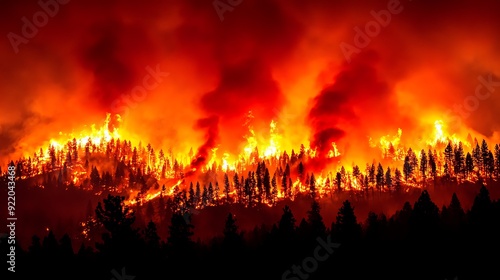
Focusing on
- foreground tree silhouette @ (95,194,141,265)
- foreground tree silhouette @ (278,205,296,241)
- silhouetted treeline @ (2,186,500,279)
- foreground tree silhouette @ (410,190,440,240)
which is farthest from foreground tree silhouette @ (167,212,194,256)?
foreground tree silhouette @ (410,190,440,240)

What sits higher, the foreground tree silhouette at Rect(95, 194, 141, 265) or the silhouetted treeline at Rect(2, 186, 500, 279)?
the foreground tree silhouette at Rect(95, 194, 141, 265)

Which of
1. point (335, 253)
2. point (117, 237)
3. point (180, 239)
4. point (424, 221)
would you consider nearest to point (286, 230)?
point (335, 253)

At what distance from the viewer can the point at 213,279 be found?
98.0 metres

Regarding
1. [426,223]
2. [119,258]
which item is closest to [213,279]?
[119,258]

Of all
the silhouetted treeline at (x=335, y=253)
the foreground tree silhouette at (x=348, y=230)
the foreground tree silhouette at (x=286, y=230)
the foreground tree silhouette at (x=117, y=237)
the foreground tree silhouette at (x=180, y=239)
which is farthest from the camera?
the foreground tree silhouette at (x=286, y=230)

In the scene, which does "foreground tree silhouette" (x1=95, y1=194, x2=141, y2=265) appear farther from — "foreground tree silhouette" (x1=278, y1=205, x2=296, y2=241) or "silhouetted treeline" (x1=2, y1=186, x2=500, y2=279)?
"foreground tree silhouette" (x1=278, y1=205, x2=296, y2=241)

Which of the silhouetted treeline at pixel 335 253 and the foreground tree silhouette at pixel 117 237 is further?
the silhouetted treeline at pixel 335 253

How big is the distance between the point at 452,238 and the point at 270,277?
45176 millimetres

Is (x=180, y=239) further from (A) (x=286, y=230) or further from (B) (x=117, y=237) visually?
(B) (x=117, y=237)

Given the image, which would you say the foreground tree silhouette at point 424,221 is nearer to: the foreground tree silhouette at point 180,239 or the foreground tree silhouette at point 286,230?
the foreground tree silhouette at point 286,230

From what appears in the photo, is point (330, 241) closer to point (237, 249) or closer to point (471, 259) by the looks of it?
point (237, 249)

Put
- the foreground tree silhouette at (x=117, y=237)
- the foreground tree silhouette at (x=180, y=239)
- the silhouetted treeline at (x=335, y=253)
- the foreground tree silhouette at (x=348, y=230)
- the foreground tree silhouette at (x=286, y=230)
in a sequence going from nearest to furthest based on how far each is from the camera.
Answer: the foreground tree silhouette at (x=117, y=237) → the silhouetted treeline at (x=335, y=253) → the foreground tree silhouette at (x=180, y=239) → the foreground tree silhouette at (x=348, y=230) → the foreground tree silhouette at (x=286, y=230)

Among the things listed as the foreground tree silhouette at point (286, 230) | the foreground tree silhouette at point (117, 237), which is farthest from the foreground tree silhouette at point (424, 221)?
the foreground tree silhouette at point (117, 237)

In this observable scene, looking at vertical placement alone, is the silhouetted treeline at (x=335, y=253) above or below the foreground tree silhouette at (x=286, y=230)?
below
